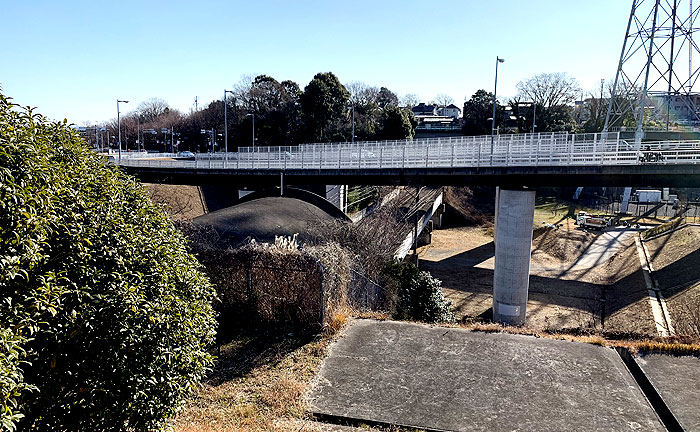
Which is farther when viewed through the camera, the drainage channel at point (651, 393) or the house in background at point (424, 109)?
the house in background at point (424, 109)

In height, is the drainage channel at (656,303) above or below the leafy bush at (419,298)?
below

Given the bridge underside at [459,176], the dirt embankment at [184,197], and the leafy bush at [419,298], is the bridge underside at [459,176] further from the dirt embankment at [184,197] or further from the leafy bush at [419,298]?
the leafy bush at [419,298]

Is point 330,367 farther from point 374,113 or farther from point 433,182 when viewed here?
point 374,113

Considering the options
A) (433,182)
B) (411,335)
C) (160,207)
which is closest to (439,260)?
(433,182)

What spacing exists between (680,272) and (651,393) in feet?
78.6

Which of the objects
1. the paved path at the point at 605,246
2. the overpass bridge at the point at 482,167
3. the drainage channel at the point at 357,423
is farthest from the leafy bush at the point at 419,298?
the paved path at the point at 605,246

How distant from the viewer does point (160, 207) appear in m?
7.27

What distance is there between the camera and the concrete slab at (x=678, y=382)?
849cm

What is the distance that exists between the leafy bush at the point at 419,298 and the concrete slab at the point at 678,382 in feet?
24.4

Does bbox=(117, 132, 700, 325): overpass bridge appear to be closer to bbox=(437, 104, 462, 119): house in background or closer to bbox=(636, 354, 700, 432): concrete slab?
bbox=(636, 354, 700, 432): concrete slab

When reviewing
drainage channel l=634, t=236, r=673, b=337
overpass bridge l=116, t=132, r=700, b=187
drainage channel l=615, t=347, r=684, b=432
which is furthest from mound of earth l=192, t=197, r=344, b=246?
drainage channel l=634, t=236, r=673, b=337

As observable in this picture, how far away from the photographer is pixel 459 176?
29562mm

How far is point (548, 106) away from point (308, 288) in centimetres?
6969

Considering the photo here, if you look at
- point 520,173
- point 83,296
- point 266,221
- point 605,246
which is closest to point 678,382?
point 83,296
